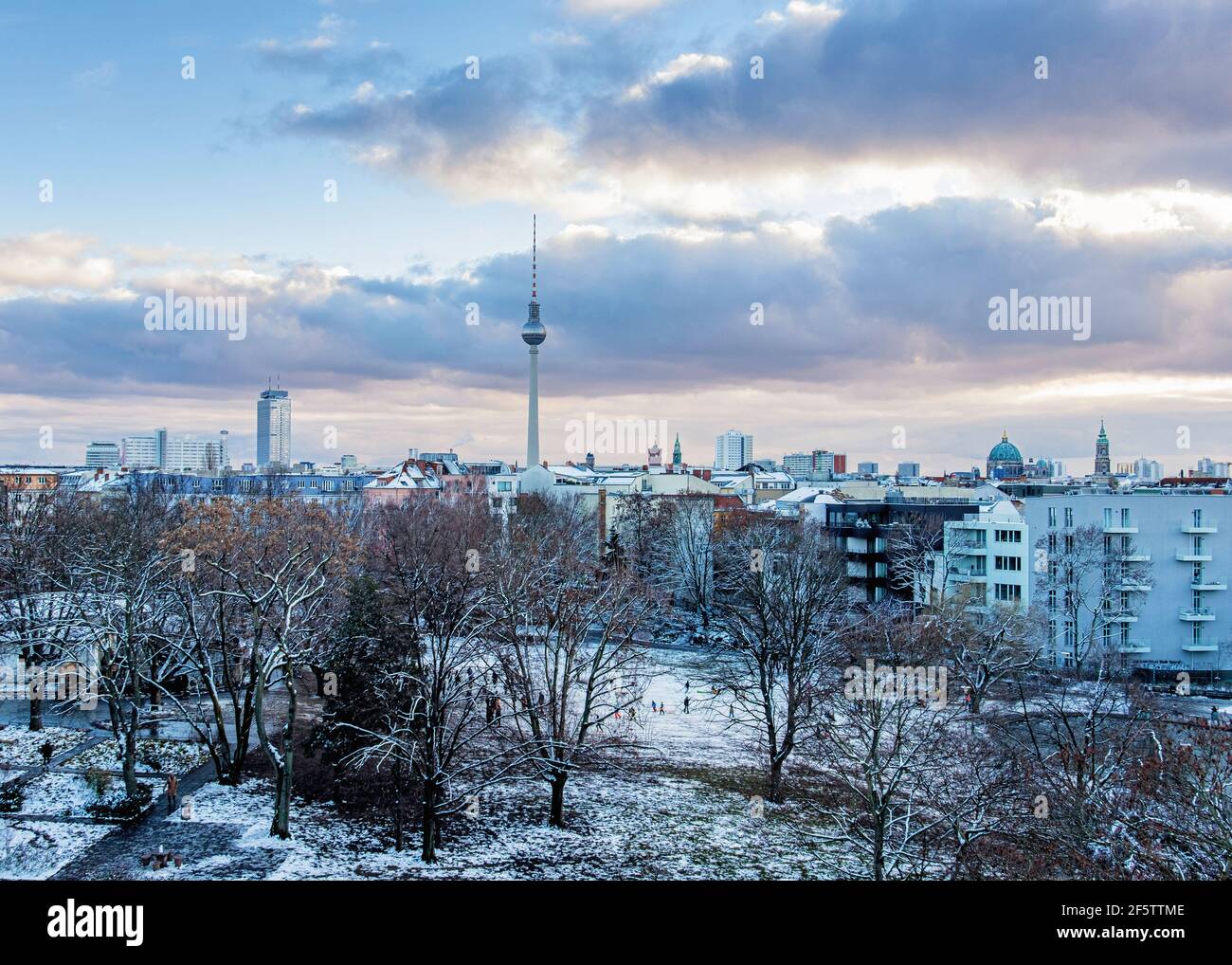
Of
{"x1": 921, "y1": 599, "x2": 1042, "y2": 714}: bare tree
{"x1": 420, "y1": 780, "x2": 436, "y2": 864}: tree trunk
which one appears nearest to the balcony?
{"x1": 921, "y1": 599, "x2": 1042, "y2": 714}: bare tree

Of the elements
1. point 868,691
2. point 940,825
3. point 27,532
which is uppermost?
point 27,532

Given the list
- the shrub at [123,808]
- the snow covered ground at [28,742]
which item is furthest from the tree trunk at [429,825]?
the snow covered ground at [28,742]

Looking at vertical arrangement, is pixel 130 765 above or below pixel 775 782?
above

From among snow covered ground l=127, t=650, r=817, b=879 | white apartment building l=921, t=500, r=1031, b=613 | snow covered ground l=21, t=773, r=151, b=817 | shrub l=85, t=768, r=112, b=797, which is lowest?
snow covered ground l=127, t=650, r=817, b=879

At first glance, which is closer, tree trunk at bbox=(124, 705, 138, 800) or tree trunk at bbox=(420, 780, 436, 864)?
tree trunk at bbox=(420, 780, 436, 864)

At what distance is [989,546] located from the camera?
30.0 meters

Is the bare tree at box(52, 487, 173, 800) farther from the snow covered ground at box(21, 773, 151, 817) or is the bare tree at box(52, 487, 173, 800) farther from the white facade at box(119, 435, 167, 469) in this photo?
the white facade at box(119, 435, 167, 469)

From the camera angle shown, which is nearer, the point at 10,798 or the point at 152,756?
the point at 10,798

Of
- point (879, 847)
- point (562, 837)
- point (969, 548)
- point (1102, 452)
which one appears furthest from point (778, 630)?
point (1102, 452)

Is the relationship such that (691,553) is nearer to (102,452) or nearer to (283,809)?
(283,809)
